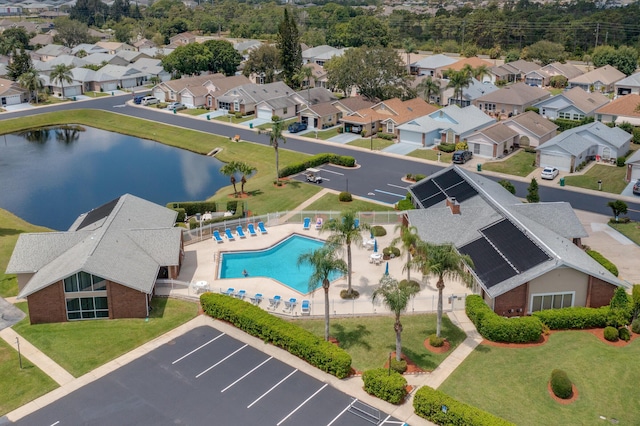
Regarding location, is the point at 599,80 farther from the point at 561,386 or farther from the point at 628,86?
the point at 561,386

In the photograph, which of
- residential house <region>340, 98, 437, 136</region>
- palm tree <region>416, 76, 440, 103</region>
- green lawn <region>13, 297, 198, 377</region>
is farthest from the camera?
palm tree <region>416, 76, 440, 103</region>

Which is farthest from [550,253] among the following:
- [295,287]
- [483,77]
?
[483,77]

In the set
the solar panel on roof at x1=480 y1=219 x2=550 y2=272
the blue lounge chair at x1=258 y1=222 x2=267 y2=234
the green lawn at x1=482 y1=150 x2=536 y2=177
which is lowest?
the green lawn at x1=482 y1=150 x2=536 y2=177

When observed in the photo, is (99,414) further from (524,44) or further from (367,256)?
(524,44)

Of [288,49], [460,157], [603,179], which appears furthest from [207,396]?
[288,49]

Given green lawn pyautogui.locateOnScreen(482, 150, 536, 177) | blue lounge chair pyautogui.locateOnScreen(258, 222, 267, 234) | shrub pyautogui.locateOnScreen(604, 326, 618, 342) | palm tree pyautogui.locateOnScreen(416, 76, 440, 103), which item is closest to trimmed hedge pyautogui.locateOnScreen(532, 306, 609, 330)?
shrub pyautogui.locateOnScreen(604, 326, 618, 342)

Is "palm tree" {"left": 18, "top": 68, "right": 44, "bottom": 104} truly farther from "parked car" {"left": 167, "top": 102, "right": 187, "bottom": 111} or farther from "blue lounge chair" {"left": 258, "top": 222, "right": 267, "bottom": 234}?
"blue lounge chair" {"left": 258, "top": 222, "right": 267, "bottom": 234}
